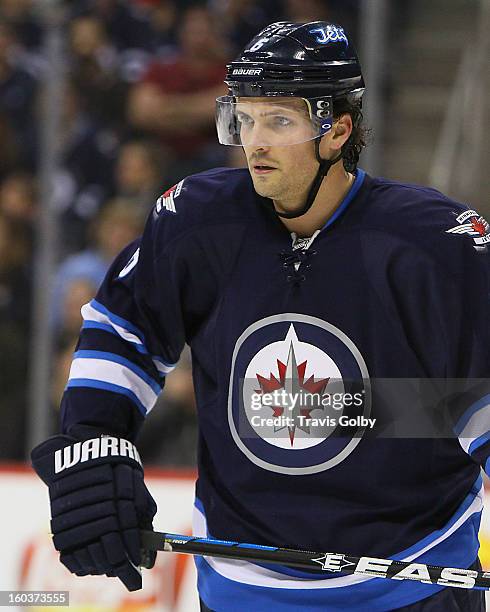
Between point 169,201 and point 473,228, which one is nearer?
point 473,228

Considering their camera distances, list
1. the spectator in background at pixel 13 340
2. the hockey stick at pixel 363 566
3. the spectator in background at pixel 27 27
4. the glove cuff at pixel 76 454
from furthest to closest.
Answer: the spectator in background at pixel 27 27 → the spectator in background at pixel 13 340 → the glove cuff at pixel 76 454 → the hockey stick at pixel 363 566

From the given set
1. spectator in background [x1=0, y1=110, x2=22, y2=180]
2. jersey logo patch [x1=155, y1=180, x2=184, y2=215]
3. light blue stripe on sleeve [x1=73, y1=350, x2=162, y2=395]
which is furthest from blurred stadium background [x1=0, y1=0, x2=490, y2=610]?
jersey logo patch [x1=155, y1=180, x2=184, y2=215]

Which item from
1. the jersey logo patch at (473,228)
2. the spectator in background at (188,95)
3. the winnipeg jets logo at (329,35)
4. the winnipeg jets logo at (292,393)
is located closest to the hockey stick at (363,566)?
the winnipeg jets logo at (292,393)

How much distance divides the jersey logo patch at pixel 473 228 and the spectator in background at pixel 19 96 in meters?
2.43

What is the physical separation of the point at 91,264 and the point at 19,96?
2.08ft

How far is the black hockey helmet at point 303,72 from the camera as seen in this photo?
1.81m

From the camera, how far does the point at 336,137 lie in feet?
6.20

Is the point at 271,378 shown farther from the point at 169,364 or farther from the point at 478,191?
the point at 478,191

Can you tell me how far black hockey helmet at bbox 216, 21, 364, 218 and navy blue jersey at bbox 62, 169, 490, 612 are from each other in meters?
0.10

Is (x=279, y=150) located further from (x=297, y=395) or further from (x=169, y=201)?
(x=297, y=395)

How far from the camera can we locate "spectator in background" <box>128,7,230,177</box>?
159 inches

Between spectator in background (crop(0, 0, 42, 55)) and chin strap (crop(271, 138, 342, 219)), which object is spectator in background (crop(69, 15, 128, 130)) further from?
chin strap (crop(271, 138, 342, 219))

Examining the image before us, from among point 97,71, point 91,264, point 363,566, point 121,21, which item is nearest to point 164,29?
point 121,21

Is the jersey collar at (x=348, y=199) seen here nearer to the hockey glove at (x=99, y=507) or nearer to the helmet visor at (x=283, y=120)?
the helmet visor at (x=283, y=120)
